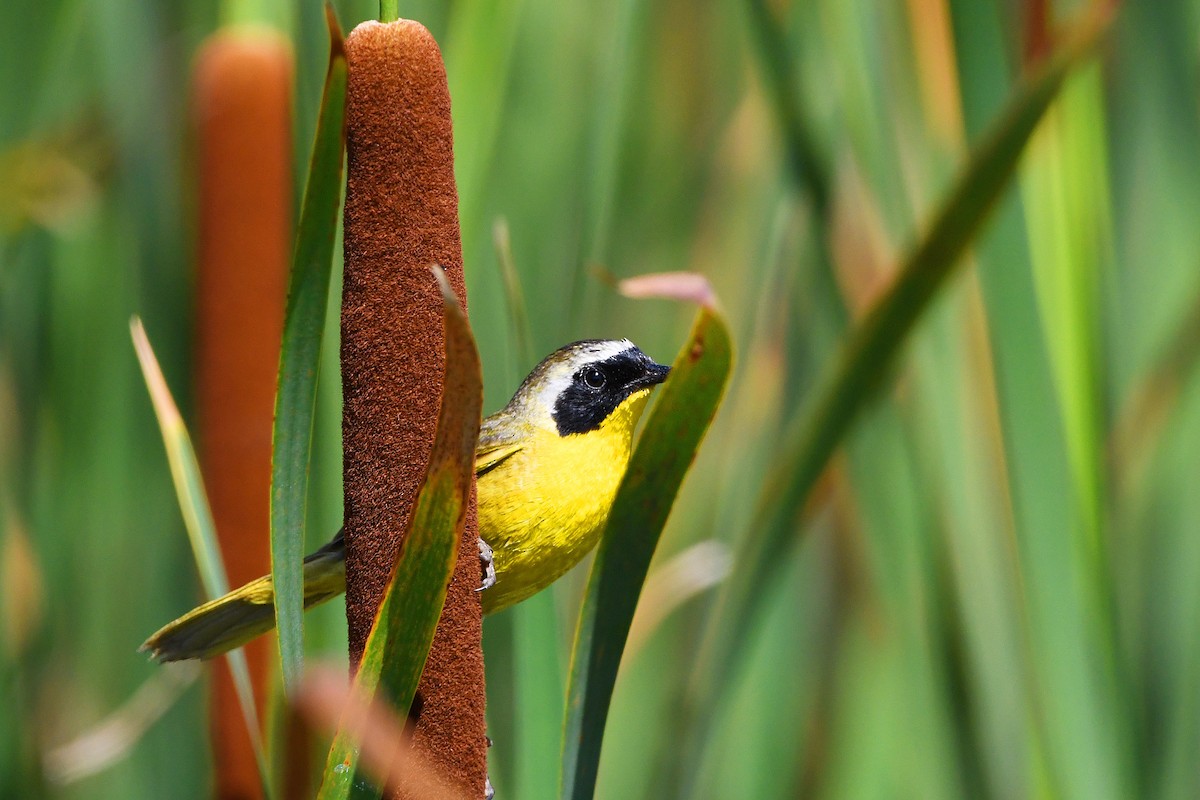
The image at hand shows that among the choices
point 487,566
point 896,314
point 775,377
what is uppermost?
point 896,314

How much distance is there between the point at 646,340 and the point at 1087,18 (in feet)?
3.53

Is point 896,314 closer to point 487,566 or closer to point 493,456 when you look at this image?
point 487,566

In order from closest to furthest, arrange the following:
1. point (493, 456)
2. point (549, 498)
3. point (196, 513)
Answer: point (196, 513) → point (549, 498) → point (493, 456)

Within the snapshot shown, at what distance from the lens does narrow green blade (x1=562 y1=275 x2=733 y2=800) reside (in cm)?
68

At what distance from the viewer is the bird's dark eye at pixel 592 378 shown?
175 centimetres

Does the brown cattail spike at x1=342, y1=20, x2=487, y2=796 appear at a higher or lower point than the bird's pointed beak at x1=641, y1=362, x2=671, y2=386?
higher

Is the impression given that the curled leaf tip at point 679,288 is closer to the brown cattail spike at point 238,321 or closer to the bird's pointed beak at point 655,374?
the brown cattail spike at point 238,321

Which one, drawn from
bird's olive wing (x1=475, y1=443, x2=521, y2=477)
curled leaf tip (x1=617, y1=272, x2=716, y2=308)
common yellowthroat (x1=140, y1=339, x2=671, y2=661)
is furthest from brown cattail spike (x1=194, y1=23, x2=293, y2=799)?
curled leaf tip (x1=617, y1=272, x2=716, y2=308)

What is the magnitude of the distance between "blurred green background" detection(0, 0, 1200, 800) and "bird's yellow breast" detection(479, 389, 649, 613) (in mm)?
83

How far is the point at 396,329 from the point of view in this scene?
0.77 meters

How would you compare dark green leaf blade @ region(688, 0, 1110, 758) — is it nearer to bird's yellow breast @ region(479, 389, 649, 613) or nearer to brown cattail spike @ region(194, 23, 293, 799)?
bird's yellow breast @ region(479, 389, 649, 613)

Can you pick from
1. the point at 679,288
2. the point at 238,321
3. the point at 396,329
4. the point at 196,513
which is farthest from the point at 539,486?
the point at 679,288

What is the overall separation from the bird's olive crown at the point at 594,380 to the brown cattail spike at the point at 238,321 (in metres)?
0.48

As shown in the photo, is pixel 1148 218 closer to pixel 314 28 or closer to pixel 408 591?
pixel 314 28
